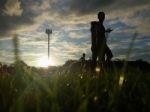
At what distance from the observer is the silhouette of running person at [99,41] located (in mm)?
11531

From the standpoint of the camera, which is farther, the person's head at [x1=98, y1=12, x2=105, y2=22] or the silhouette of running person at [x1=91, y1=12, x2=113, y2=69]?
the silhouette of running person at [x1=91, y1=12, x2=113, y2=69]

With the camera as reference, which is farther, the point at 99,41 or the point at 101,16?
the point at 99,41

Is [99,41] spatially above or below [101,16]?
below

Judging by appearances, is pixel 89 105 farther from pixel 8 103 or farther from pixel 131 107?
pixel 8 103

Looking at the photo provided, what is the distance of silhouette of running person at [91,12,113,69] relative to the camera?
11.5 metres

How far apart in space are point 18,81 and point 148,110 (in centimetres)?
222

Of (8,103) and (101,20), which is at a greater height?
(101,20)

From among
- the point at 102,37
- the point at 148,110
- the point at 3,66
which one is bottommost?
the point at 148,110

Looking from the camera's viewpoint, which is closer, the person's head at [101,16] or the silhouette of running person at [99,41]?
the person's head at [101,16]

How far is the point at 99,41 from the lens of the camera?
1198 cm

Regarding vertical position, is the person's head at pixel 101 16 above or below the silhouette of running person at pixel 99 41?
above

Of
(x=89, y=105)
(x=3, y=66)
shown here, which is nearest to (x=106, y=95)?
(x=89, y=105)

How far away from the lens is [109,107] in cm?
256

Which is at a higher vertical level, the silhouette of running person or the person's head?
the person's head
